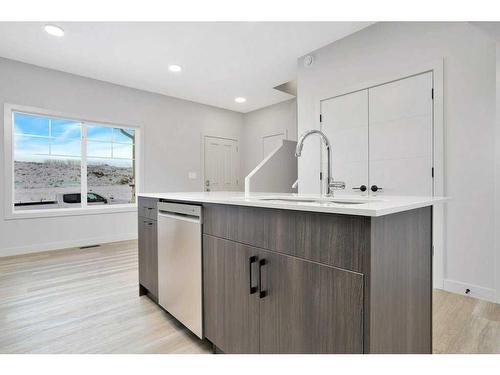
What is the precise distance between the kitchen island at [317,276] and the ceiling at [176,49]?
2218 millimetres

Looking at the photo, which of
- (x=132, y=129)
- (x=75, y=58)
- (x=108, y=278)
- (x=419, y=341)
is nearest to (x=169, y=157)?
(x=132, y=129)

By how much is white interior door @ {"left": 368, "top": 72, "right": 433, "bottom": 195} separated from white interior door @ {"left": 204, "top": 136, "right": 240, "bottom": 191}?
3.48 m

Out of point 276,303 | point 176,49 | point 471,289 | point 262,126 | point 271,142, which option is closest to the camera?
point 276,303

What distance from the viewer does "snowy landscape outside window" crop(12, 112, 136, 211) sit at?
3.72 m

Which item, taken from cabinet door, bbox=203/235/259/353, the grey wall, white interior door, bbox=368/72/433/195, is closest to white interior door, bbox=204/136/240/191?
white interior door, bbox=368/72/433/195

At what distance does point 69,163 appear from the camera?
4.06 meters

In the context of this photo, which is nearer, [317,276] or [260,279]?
[317,276]

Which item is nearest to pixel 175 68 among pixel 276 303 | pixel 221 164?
pixel 221 164

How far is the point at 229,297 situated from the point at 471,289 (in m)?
2.10

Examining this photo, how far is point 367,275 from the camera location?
2.75 feet

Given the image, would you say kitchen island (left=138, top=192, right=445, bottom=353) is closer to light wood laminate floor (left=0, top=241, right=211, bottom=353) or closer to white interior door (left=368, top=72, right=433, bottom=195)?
light wood laminate floor (left=0, top=241, right=211, bottom=353)

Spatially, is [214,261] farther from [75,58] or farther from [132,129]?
[132,129]

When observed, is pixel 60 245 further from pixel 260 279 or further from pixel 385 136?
pixel 385 136
